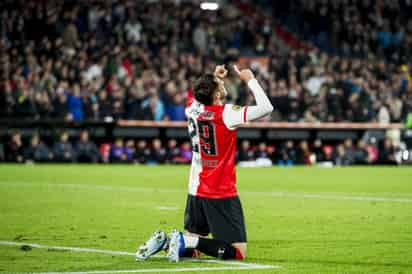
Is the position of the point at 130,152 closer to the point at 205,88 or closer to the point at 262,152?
the point at 262,152

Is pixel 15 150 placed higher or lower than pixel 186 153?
higher

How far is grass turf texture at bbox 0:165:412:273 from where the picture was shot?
868 cm

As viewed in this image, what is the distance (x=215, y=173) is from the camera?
8820 mm

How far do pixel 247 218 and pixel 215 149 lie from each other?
4.34m

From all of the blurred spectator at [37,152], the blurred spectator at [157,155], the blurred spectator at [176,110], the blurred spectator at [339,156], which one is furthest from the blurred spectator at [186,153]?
the blurred spectator at [339,156]

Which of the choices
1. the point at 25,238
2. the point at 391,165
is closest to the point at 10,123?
the point at 391,165

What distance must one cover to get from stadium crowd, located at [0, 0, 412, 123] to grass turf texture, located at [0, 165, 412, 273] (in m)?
5.82

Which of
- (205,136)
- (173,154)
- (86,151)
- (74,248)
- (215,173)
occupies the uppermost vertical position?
(205,136)

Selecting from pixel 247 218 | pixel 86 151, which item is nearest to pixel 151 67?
pixel 86 151

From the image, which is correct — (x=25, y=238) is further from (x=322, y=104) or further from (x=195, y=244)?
(x=322, y=104)

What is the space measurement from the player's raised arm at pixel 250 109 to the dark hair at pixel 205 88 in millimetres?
218

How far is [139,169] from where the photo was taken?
87.4 feet

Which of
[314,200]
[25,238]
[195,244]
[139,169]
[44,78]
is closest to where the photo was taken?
[195,244]

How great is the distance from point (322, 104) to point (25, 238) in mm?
22746
